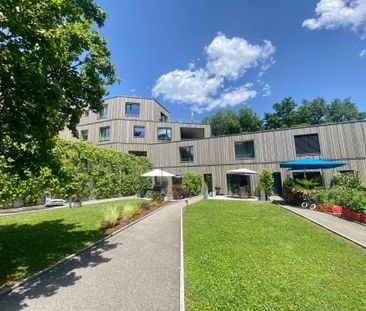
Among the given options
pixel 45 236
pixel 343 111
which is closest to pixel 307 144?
pixel 45 236

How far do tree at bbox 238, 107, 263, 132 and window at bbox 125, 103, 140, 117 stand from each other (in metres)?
28.7

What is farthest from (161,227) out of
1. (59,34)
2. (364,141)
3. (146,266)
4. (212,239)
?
(364,141)

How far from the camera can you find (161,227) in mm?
9141

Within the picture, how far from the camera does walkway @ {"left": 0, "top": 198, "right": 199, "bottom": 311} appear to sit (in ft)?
12.0

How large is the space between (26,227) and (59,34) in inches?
334

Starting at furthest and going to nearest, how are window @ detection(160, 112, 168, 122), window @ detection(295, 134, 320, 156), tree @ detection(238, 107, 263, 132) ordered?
1. tree @ detection(238, 107, 263, 132)
2. window @ detection(160, 112, 168, 122)
3. window @ detection(295, 134, 320, 156)

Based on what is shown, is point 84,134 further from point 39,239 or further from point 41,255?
point 41,255

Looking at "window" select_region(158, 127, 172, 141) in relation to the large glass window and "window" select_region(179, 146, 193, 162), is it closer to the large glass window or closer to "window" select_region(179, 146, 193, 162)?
"window" select_region(179, 146, 193, 162)

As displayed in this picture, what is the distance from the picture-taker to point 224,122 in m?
51.3

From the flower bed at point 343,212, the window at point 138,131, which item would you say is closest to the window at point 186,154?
the window at point 138,131

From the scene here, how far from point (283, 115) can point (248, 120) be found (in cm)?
892

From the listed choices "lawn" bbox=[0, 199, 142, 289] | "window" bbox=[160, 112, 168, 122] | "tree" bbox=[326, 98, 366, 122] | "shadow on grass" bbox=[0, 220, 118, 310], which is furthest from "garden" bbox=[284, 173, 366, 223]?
"tree" bbox=[326, 98, 366, 122]

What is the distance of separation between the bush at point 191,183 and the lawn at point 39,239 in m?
12.0

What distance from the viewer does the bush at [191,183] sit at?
22.4m
